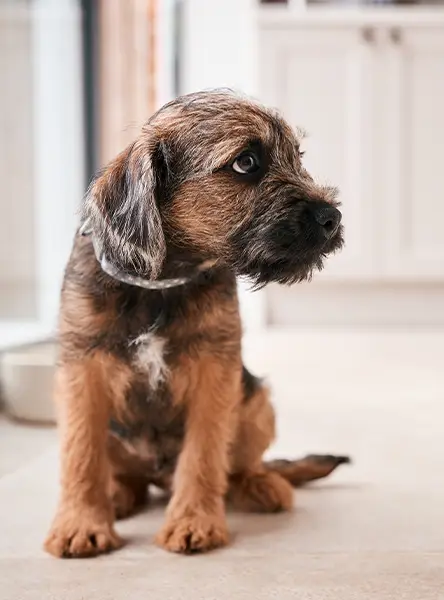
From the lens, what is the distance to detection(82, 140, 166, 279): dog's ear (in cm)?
136

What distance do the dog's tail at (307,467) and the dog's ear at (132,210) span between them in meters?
0.64

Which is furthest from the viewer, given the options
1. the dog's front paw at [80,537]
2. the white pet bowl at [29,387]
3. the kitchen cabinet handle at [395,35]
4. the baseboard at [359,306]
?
the baseboard at [359,306]

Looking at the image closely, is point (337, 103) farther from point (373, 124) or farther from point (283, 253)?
point (283, 253)

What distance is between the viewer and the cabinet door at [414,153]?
403cm

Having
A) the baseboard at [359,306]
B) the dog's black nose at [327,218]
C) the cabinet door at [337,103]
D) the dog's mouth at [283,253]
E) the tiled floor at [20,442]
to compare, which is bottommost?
the tiled floor at [20,442]

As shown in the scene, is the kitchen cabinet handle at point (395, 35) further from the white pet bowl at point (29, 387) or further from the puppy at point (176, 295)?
the puppy at point (176, 295)

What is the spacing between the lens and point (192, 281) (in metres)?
1.50

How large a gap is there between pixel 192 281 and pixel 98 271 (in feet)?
0.50

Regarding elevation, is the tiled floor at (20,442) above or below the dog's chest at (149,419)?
below

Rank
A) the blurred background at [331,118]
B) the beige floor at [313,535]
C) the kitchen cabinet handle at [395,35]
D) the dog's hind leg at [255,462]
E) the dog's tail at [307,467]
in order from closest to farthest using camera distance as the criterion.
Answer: the beige floor at [313,535] < the dog's hind leg at [255,462] < the dog's tail at [307,467] < the blurred background at [331,118] < the kitchen cabinet handle at [395,35]

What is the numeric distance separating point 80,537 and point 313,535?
0.40 m

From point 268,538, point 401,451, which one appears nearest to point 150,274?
point 268,538

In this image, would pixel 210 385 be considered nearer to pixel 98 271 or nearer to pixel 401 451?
pixel 98 271

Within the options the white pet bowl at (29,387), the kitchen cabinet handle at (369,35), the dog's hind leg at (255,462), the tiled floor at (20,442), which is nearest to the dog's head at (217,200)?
the dog's hind leg at (255,462)
